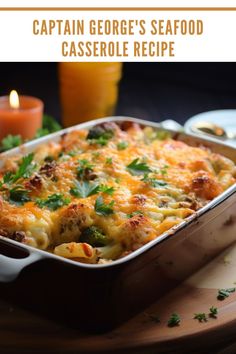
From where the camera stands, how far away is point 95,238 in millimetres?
2664

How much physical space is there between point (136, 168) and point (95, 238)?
0.60m

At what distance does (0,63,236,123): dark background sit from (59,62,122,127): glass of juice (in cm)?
52

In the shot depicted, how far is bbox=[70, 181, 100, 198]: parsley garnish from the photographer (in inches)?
116

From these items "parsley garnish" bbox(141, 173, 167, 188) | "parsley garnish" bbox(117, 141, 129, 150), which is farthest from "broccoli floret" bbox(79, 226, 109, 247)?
"parsley garnish" bbox(117, 141, 129, 150)

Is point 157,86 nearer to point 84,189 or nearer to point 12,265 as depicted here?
point 84,189

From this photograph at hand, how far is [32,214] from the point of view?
2738 millimetres

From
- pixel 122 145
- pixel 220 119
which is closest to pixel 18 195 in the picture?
pixel 122 145

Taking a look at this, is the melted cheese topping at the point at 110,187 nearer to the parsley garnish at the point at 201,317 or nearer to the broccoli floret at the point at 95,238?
the broccoli floret at the point at 95,238

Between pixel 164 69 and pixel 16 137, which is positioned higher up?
pixel 16 137

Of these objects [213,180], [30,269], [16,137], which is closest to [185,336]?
[30,269]

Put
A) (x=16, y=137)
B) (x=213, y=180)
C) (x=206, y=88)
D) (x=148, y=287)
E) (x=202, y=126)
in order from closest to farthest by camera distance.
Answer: (x=148, y=287) < (x=213, y=180) < (x=16, y=137) < (x=202, y=126) < (x=206, y=88)

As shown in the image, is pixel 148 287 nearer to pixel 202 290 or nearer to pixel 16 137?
pixel 202 290

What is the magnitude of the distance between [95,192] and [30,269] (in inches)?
22.7

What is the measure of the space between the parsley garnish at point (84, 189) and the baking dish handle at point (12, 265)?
59cm
